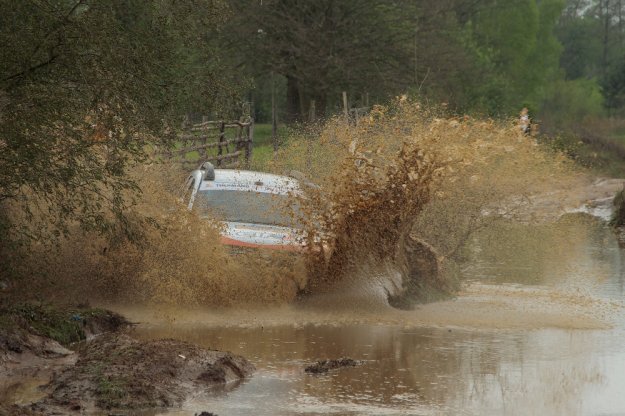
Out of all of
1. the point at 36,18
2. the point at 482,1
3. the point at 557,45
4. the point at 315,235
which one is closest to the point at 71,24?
the point at 36,18

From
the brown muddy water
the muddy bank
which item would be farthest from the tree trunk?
the muddy bank

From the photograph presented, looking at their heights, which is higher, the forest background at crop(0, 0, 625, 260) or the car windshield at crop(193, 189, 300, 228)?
the forest background at crop(0, 0, 625, 260)

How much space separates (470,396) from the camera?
10.4 m

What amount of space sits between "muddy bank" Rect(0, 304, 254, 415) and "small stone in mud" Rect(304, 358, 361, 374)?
0.58 meters

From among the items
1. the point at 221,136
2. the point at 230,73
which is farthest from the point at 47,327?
the point at 221,136

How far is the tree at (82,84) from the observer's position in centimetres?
1160

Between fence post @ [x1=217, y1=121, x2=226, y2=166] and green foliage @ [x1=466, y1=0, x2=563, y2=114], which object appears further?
green foliage @ [x1=466, y1=0, x2=563, y2=114]

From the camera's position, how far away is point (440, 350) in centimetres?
1275

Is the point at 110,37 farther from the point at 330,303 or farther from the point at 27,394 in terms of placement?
the point at 330,303

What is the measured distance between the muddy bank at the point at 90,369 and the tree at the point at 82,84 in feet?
3.52

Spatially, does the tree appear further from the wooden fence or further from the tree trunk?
the tree trunk

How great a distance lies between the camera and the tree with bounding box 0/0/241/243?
11602 millimetres

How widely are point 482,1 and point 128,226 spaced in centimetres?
6636

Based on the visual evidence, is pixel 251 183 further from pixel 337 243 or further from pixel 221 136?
pixel 221 136
